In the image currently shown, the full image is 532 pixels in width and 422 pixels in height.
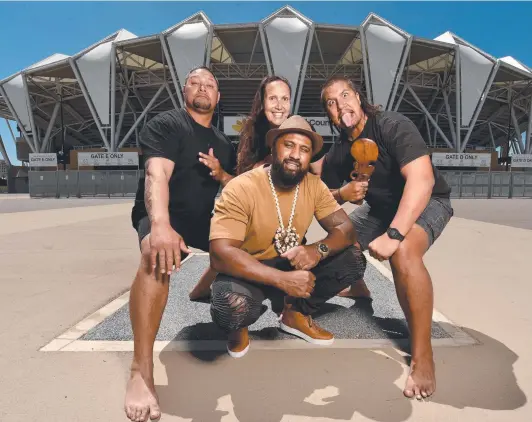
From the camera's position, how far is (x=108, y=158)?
33.7 m

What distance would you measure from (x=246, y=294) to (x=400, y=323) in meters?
1.64

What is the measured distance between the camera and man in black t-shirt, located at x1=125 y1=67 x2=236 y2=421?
6.64 ft

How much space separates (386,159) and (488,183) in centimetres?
3293

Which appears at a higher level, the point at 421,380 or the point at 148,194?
the point at 148,194

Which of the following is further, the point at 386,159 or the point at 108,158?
the point at 108,158

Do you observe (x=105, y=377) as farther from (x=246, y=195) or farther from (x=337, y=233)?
(x=337, y=233)

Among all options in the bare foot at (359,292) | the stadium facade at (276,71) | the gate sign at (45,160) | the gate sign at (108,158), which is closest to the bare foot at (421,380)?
the bare foot at (359,292)

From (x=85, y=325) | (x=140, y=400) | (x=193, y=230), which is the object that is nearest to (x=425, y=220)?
(x=193, y=230)

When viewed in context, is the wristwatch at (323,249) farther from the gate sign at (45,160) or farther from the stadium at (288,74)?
the gate sign at (45,160)

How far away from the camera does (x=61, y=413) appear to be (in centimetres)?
183

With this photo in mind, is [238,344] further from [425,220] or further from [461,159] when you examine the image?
[461,159]

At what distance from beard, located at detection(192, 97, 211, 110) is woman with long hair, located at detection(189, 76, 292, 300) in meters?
0.38

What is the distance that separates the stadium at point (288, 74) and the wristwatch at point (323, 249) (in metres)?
26.2

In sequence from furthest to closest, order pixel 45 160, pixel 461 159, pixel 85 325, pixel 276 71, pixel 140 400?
pixel 45 160 < pixel 461 159 < pixel 276 71 < pixel 85 325 < pixel 140 400
